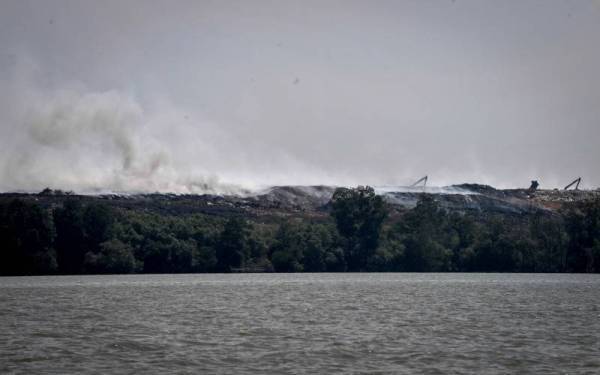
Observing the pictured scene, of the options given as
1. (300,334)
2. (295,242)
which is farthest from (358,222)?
(300,334)

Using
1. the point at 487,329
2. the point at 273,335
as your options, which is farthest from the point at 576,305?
the point at 273,335

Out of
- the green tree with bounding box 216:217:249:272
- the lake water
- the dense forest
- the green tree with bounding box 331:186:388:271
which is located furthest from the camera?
the green tree with bounding box 331:186:388:271

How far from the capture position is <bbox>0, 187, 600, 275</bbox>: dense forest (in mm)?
151875

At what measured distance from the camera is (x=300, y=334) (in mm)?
52594

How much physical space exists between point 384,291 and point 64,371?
65144 mm

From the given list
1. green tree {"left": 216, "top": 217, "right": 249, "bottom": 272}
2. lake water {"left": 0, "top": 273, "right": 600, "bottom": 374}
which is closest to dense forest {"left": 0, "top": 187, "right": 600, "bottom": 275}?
green tree {"left": 216, "top": 217, "right": 249, "bottom": 272}

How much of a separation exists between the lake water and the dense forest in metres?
64.2

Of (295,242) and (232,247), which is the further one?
(295,242)

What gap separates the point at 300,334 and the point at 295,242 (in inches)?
4904

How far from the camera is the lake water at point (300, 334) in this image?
4100 cm

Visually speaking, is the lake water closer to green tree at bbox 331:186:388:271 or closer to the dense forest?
the dense forest

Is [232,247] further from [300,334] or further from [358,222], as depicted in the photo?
[300,334]

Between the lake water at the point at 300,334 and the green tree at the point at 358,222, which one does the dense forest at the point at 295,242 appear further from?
the lake water at the point at 300,334

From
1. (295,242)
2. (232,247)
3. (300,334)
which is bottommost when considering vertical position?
(300,334)
